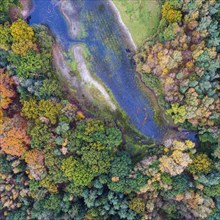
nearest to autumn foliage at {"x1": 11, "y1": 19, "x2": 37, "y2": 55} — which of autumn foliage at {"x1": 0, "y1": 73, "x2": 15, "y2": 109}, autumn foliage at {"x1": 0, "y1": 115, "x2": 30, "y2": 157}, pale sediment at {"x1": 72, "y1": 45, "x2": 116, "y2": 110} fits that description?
autumn foliage at {"x1": 0, "y1": 73, "x2": 15, "y2": 109}

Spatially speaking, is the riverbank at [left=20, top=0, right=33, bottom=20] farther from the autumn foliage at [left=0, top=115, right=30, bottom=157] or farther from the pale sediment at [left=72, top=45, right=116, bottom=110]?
the autumn foliage at [left=0, top=115, right=30, bottom=157]

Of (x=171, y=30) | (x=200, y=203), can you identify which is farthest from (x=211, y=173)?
(x=171, y=30)

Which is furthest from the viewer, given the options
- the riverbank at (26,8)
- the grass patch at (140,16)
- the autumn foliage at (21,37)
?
the riverbank at (26,8)

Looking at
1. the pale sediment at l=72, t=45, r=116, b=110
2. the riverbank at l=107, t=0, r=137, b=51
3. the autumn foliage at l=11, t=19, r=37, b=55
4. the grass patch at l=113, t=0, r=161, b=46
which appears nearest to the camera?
the autumn foliage at l=11, t=19, r=37, b=55

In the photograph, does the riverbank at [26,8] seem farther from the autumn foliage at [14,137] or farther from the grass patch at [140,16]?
the autumn foliage at [14,137]

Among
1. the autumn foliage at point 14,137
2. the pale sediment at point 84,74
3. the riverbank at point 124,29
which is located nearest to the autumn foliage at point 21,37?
the pale sediment at point 84,74

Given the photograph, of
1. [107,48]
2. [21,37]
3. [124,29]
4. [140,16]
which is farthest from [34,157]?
[140,16]
